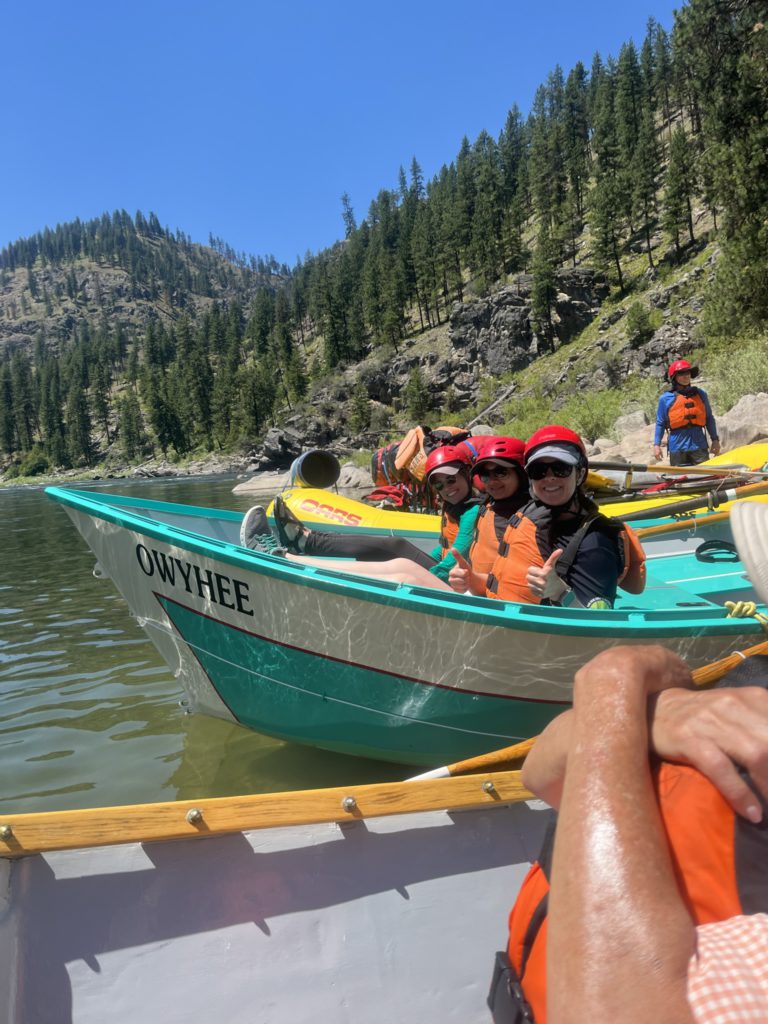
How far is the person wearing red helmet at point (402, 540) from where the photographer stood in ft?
14.9

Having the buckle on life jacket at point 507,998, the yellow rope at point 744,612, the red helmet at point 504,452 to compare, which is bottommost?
the yellow rope at point 744,612

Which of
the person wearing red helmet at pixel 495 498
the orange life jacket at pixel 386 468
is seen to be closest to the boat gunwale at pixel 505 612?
the person wearing red helmet at pixel 495 498

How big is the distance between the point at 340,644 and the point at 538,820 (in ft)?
5.52

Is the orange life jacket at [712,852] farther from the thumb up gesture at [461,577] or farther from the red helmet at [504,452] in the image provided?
the red helmet at [504,452]

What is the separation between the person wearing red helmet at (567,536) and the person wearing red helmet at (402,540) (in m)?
1.06

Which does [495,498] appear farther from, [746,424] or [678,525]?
[746,424]

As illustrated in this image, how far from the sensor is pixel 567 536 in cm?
348

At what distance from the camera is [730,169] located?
1858cm

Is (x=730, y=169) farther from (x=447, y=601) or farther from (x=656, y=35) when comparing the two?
(x=656, y=35)

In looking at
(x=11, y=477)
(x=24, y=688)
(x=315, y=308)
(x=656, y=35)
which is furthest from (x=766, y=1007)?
(x=11, y=477)

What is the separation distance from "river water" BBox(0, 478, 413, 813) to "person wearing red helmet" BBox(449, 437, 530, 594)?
139 cm

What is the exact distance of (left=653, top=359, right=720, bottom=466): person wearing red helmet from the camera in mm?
9000

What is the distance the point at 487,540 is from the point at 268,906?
2.95 meters

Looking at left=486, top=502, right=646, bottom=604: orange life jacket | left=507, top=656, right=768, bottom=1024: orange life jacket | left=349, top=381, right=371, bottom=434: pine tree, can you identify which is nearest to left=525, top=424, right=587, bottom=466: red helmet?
left=486, top=502, right=646, bottom=604: orange life jacket
